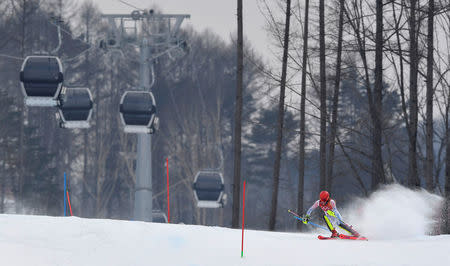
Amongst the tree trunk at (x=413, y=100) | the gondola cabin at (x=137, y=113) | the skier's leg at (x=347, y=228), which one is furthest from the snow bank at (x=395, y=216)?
the gondola cabin at (x=137, y=113)

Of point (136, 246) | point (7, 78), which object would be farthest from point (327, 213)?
point (7, 78)

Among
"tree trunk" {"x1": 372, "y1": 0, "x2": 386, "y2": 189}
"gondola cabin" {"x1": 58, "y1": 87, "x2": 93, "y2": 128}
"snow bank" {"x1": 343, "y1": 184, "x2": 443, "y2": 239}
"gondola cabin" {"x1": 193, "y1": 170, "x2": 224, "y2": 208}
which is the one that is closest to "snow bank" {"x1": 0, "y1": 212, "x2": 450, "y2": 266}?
"snow bank" {"x1": 343, "y1": 184, "x2": 443, "y2": 239}

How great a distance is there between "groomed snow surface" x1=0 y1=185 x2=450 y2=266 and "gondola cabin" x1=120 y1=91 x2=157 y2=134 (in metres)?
19.0

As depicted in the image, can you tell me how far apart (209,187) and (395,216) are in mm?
26472

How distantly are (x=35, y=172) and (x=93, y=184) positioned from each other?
12782mm

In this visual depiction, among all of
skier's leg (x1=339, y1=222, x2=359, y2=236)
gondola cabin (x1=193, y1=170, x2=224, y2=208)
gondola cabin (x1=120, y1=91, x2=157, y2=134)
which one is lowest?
gondola cabin (x1=193, y1=170, x2=224, y2=208)

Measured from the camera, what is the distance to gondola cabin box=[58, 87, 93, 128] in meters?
33.4

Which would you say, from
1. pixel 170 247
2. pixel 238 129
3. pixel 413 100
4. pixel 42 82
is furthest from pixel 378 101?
pixel 42 82

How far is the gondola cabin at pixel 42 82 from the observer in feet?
93.5

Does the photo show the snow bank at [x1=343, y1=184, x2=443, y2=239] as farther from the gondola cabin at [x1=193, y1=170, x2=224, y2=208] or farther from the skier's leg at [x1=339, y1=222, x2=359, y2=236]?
the gondola cabin at [x1=193, y1=170, x2=224, y2=208]

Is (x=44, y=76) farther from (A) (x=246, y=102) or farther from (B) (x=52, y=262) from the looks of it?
(A) (x=246, y=102)

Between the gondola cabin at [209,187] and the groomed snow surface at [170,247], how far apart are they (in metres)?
27.6

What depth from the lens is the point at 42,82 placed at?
2852cm

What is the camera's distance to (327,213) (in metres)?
16.0
